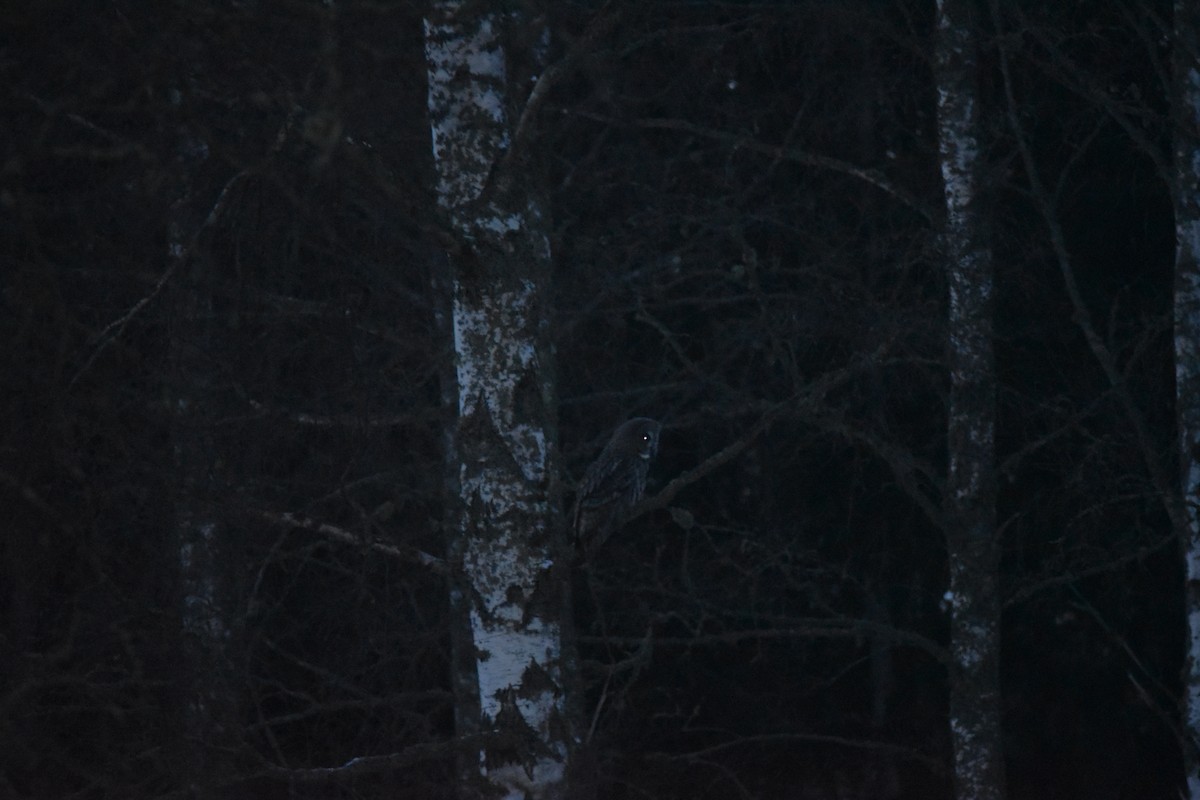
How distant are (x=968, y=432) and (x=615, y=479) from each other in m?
1.81

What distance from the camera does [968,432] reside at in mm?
6809

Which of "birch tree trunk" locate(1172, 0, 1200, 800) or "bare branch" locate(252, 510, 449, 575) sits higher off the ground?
"birch tree trunk" locate(1172, 0, 1200, 800)

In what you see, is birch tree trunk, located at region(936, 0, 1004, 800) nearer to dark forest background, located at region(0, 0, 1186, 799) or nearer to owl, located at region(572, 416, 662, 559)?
dark forest background, located at region(0, 0, 1186, 799)

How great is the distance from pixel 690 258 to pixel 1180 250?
255 cm

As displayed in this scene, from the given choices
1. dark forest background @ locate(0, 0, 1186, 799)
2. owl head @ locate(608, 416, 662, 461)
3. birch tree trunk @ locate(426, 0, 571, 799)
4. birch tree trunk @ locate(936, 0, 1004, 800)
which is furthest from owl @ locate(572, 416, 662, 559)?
birch tree trunk @ locate(426, 0, 571, 799)

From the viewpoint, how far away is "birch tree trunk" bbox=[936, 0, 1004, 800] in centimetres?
670

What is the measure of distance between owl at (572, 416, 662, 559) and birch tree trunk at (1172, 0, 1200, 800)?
8.41ft

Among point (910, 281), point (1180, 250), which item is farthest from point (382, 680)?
point (1180, 250)

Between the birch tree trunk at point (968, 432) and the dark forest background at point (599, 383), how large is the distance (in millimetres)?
179

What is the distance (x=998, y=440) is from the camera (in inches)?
365

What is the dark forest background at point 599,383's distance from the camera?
3.81m

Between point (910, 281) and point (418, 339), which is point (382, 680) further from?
point (910, 281)

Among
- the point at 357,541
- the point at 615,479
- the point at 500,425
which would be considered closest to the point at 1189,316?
the point at 615,479

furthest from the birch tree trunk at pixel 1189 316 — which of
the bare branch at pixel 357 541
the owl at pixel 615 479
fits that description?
the bare branch at pixel 357 541
